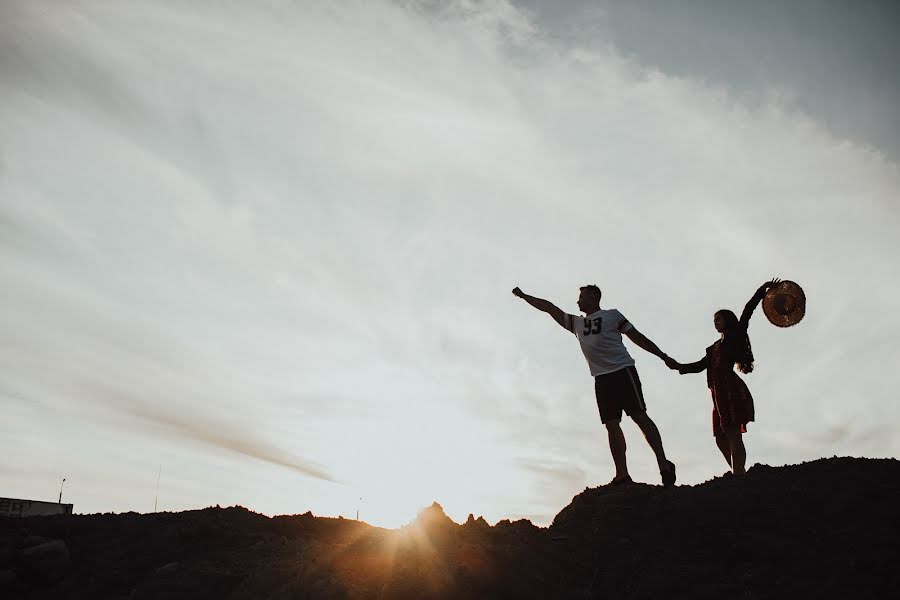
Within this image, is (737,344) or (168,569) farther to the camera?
(737,344)

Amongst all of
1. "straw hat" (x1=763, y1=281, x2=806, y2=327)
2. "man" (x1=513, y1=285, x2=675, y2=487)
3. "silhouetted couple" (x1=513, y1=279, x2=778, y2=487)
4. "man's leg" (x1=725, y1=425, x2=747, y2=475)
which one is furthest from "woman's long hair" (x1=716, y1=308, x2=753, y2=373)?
"man" (x1=513, y1=285, x2=675, y2=487)

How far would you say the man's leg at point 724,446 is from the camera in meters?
7.53

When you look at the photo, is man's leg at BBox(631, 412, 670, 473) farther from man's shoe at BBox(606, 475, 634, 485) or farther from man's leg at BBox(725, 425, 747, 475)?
man's leg at BBox(725, 425, 747, 475)

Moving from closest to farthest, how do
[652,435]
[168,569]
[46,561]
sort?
1. [168,569]
2. [46,561]
3. [652,435]

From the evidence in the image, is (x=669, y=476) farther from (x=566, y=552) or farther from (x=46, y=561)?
(x=46, y=561)

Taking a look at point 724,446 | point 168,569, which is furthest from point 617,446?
point 168,569

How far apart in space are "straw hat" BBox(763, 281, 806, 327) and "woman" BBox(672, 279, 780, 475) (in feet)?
0.46

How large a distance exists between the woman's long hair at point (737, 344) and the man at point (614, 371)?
0.98m

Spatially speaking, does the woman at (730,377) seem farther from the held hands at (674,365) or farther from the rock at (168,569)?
the rock at (168,569)

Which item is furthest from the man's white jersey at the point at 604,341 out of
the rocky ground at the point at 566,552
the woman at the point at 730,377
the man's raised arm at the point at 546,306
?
the rocky ground at the point at 566,552

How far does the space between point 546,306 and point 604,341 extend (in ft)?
2.81

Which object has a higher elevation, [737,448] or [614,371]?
[614,371]

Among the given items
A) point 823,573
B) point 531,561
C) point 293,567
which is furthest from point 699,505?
point 293,567

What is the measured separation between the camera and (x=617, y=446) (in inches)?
267
